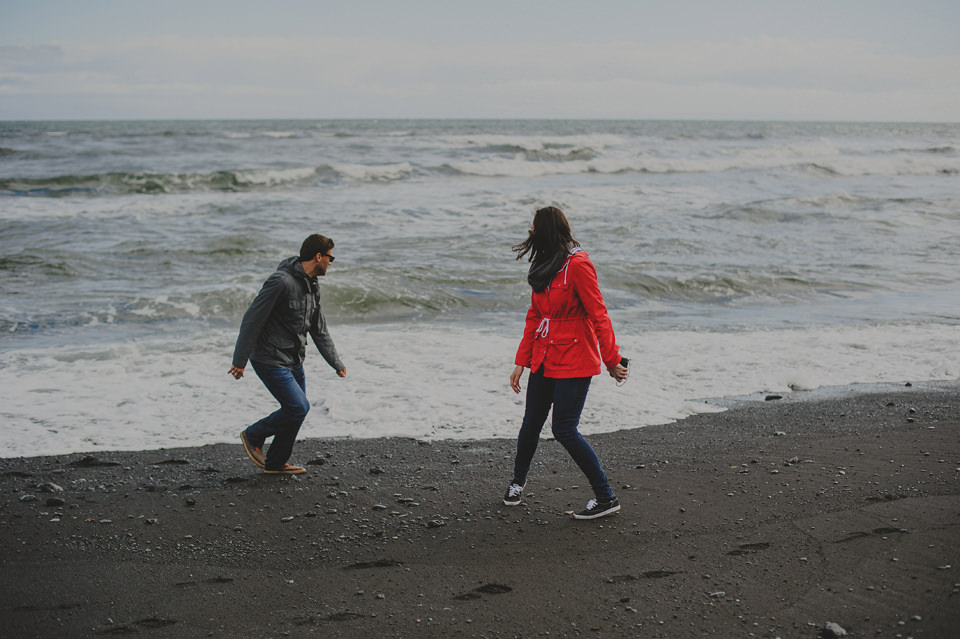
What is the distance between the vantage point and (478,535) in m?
4.36

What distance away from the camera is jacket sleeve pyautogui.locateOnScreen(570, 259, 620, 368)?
420 cm

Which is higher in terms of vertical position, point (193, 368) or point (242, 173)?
point (242, 173)

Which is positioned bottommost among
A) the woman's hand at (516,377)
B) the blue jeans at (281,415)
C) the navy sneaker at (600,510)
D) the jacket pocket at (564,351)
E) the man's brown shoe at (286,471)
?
the man's brown shoe at (286,471)

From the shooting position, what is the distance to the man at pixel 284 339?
5.03 m

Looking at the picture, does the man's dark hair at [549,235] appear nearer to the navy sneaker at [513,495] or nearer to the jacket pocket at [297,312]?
the navy sneaker at [513,495]

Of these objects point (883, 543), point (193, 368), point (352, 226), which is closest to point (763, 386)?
point (883, 543)

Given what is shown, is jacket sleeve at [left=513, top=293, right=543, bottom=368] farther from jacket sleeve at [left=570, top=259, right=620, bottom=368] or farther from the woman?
jacket sleeve at [left=570, top=259, right=620, bottom=368]

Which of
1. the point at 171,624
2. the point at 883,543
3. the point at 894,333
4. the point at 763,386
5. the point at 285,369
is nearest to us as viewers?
the point at 171,624

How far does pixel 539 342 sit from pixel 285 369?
188cm

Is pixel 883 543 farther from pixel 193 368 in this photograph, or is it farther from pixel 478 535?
pixel 193 368

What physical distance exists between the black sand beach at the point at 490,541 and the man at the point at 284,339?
0.28m

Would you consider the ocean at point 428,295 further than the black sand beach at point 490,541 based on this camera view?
Yes

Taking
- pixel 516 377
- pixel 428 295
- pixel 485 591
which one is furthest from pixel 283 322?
pixel 428 295

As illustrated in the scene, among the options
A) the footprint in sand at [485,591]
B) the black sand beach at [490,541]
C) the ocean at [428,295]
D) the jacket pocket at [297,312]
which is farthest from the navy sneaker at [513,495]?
the jacket pocket at [297,312]
